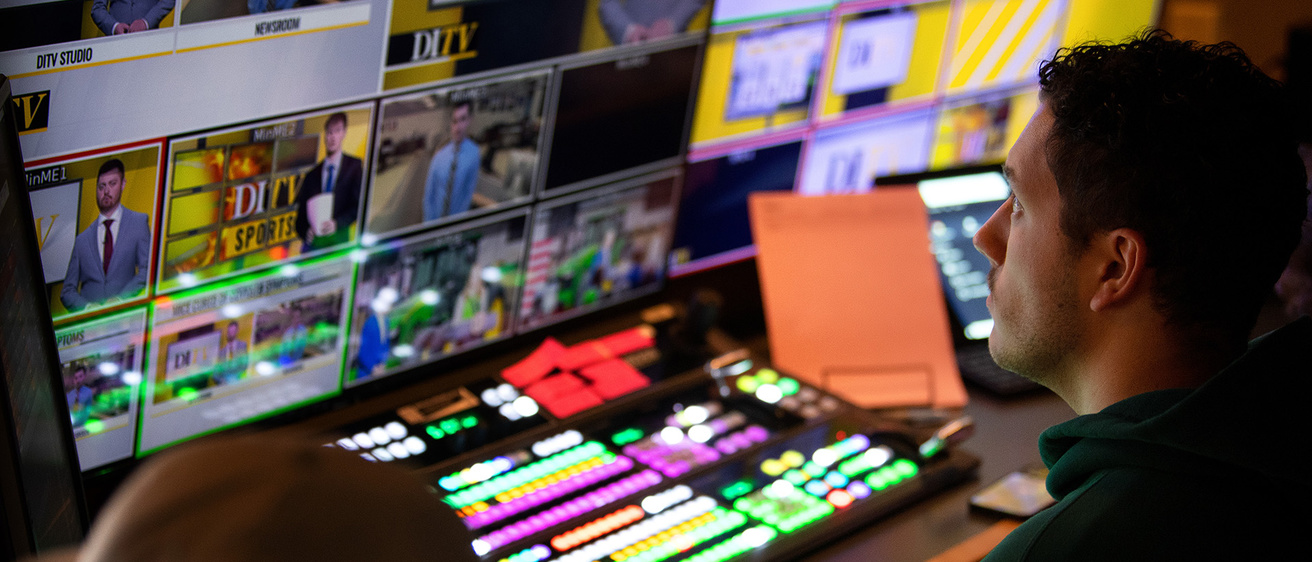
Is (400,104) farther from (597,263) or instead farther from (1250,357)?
(1250,357)

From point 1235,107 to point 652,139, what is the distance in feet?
3.24

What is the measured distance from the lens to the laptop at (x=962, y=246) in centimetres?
225

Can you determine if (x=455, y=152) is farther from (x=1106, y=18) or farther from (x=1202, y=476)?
(x=1106, y=18)

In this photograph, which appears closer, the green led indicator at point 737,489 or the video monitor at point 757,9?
the green led indicator at point 737,489

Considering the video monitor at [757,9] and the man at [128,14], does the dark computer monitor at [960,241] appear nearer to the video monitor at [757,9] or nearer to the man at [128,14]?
the video monitor at [757,9]

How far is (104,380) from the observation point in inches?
57.8

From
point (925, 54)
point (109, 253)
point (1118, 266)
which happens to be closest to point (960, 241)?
point (925, 54)

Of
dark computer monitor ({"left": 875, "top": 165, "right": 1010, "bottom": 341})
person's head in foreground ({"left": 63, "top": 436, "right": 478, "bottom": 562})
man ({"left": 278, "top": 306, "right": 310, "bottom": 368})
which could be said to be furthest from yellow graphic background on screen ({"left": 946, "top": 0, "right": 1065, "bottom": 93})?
person's head in foreground ({"left": 63, "top": 436, "right": 478, "bottom": 562})

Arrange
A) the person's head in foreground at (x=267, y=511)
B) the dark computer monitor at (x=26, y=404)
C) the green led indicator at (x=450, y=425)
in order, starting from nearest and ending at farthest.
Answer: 1. the person's head in foreground at (x=267, y=511)
2. the dark computer monitor at (x=26, y=404)
3. the green led indicator at (x=450, y=425)

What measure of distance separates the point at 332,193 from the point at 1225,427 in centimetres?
114

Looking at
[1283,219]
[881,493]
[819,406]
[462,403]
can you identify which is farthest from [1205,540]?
[462,403]

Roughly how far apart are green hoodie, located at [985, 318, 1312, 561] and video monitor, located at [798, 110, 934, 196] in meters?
1.20

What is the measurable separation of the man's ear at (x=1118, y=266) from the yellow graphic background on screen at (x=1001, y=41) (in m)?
1.31

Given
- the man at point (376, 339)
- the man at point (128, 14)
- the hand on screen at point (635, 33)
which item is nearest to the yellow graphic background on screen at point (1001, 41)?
the hand on screen at point (635, 33)
